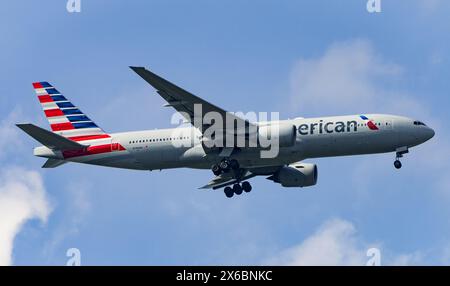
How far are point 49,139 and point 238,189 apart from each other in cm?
1332

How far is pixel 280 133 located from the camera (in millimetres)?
53094

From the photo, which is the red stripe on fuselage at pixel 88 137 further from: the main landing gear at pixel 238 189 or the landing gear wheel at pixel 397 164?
the landing gear wheel at pixel 397 164

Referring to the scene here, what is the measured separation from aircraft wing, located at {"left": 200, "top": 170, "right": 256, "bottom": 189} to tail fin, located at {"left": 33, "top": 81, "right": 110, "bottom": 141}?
27.0 feet

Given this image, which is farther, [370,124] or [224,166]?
[224,166]

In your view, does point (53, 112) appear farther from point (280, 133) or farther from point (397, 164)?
point (397, 164)

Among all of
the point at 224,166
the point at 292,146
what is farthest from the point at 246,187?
the point at 292,146

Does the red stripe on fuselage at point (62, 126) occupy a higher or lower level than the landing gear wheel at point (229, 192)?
higher

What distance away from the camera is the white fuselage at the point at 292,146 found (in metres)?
53.6

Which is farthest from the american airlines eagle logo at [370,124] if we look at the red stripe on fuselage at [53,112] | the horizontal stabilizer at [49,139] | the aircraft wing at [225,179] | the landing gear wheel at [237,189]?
the red stripe on fuselage at [53,112]

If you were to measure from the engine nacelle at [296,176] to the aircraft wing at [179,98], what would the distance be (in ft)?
27.6

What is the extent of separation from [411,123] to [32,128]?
79.0 feet

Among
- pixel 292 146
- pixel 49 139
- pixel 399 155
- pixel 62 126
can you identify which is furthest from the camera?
pixel 62 126
